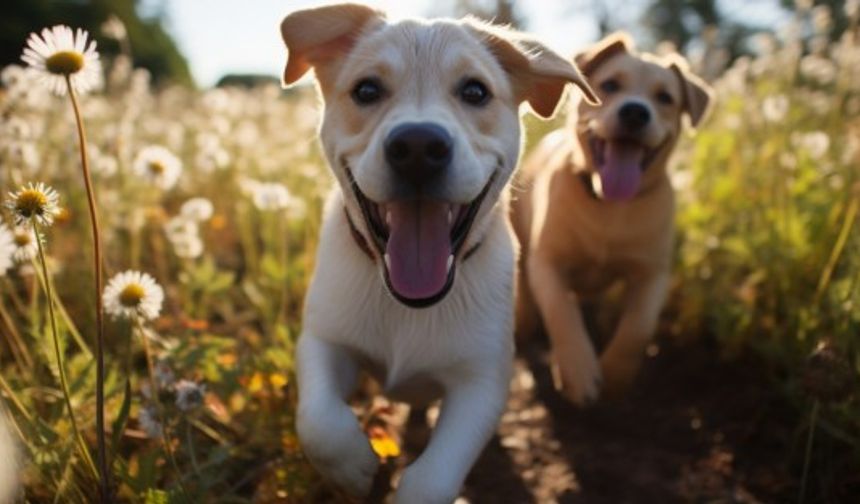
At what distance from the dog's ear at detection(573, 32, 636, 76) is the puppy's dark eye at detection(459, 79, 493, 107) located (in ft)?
6.19

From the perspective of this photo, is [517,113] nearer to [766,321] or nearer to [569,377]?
[569,377]

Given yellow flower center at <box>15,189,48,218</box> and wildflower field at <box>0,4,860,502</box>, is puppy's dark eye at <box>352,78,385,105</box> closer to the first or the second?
wildflower field at <box>0,4,860,502</box>

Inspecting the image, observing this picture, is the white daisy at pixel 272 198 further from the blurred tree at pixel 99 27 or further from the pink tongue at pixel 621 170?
the blurred tree at pixel 99 27

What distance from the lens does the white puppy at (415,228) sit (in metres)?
2.19

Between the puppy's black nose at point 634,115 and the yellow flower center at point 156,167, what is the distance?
213cm

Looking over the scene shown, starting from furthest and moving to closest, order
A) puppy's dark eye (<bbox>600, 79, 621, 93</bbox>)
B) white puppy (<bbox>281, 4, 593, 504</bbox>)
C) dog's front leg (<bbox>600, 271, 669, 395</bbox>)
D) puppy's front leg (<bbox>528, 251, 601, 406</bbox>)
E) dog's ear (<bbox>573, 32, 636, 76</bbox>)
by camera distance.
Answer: dog's ear (<bbox>573, 32, 636, 76</bbox>) → puppy's dark eye (<bbox>600, 79, 621, 93</bbox>) → dog's front leg (<bbox>600, 271, 669, 395</bbox>) → puppy's front leg (<bbox>528, 251, 601, 406</bbox>) → white puppy (<bbox>281, 4, 593, 504</bbox>)

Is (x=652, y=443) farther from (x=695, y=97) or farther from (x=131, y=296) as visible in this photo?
(x=131, y=296)

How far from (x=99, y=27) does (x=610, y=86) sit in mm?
19706

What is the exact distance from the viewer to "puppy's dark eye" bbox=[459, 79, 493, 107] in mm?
2463

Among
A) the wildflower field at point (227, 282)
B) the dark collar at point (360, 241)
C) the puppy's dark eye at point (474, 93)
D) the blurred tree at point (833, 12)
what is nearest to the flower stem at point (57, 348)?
the wildflower field at point (227, 282)

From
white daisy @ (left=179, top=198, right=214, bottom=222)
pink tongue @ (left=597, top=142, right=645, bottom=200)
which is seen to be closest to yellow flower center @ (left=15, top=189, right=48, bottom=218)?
white daisy @ (left=179, top=198, right=214, bottom=222)

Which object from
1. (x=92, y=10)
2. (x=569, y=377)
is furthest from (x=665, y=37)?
(x=569, y=377)

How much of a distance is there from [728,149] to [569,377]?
239 cm

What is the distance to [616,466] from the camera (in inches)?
125
